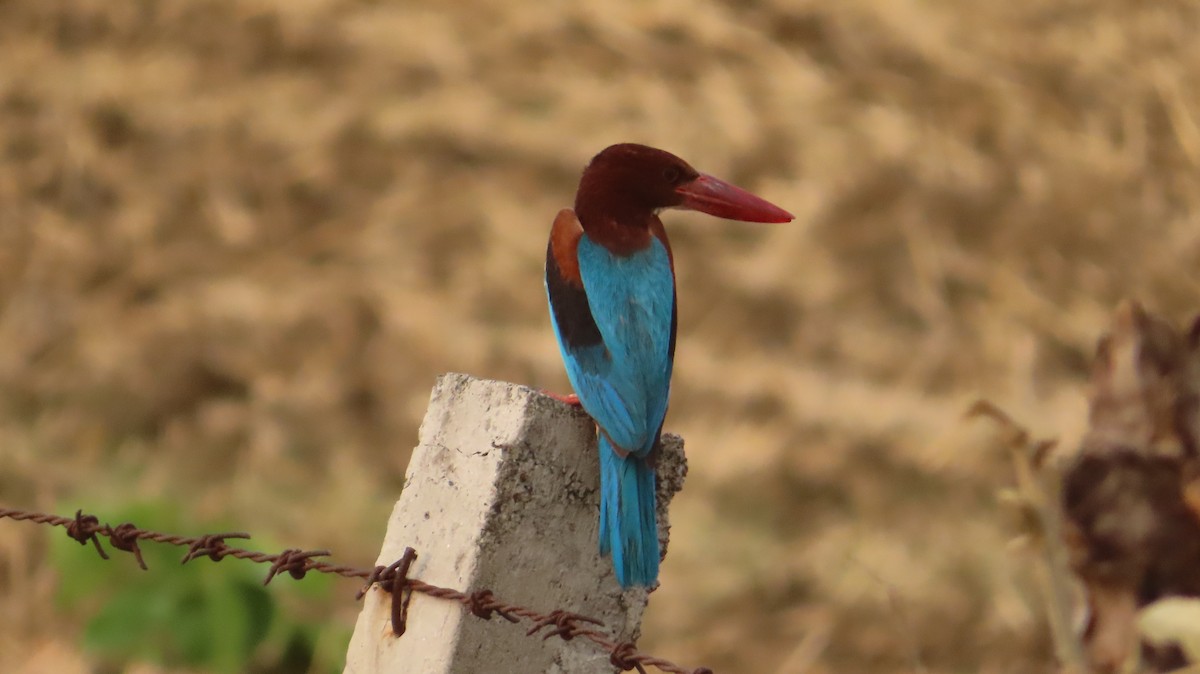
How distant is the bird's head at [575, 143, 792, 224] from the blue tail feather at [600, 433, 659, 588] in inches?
19.1

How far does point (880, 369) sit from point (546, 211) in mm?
1202

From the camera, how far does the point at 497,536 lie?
1517 millimetres

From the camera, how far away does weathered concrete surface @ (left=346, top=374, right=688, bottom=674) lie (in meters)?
1.52

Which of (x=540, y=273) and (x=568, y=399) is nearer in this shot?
(x=568, y=399)

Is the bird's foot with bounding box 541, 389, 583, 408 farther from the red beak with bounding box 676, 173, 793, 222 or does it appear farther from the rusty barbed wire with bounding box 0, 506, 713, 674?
the red beak with bounding box 676, 173, 793, 222

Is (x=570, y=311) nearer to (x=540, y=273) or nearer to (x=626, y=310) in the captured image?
(x=626, y=310)

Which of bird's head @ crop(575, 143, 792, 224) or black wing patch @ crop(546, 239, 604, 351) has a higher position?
bird's head @ crop(575, 143, 792, 224)

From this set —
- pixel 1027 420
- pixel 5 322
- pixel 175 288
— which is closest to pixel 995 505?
pixel 1027 420

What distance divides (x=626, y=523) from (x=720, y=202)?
612 mm

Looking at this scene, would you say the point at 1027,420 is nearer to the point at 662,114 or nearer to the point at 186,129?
the point at 662,114

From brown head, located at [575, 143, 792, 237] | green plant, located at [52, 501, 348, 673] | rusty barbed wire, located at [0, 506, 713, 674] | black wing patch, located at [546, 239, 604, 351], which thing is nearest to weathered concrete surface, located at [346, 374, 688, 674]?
rusty barbed wire, located at [0, 506, 713, 674]

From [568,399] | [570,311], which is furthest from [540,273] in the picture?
[568,399]

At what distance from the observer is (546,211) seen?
4.91 metres

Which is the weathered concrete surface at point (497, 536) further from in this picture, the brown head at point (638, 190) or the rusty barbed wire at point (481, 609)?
the brown head at point (638, 190)
